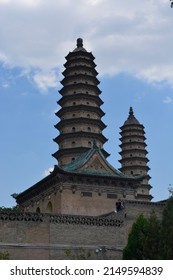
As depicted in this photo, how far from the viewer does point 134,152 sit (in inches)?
2048

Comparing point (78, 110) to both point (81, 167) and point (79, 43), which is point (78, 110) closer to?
point (81, 167)

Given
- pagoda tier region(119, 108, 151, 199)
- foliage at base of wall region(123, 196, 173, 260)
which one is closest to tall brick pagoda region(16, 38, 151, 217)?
pagoda tier region(119, 108, 151, 199)

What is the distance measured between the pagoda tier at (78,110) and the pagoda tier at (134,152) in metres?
9.08

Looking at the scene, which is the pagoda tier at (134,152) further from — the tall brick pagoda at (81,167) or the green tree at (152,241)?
the green tree at (152,241)

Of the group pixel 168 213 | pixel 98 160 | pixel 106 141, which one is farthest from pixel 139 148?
pixel 168 213

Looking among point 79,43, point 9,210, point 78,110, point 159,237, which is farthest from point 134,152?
point 159,237

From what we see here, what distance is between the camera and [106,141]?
142ft

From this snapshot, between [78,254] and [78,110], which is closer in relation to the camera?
[78,254]

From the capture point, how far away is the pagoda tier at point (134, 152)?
50906 millimetres

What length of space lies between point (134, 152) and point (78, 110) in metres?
11.5

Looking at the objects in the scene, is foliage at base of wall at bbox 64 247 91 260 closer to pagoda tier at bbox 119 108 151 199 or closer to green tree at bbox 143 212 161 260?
green tree at bbox 143 212 161 260

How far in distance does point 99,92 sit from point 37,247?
20675mm

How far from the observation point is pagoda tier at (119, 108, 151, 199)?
2004 inches

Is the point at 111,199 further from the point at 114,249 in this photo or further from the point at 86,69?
the point at 86,69
